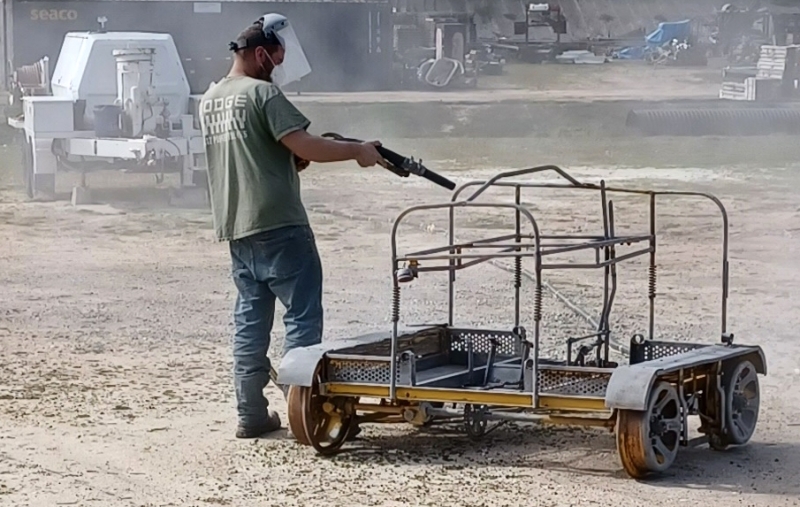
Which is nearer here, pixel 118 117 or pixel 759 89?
pixel 118 117

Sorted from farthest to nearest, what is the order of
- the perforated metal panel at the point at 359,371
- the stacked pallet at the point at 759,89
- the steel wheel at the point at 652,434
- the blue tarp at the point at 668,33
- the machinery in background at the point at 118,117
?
the blue tarp at the point at 668,33 < the stacked pallet at the point at 759,89 < the machinery in background at the point at 118,117 < the perforated metal panel at the point at 359,371 < the steel wheel at the point at 652,434

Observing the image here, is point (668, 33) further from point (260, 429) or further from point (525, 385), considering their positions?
point (525, 385)

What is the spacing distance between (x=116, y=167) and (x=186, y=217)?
6.10 ft

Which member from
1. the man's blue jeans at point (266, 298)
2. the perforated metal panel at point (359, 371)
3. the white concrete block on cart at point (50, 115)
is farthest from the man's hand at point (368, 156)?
the white concrete block on cart at point (50, 115)

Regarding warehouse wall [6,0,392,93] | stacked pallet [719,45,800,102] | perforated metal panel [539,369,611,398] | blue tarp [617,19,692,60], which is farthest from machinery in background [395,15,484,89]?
perforated metal panel [539,369,611,398]

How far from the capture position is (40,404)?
24.2ft

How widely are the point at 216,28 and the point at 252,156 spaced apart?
2438 centimetres

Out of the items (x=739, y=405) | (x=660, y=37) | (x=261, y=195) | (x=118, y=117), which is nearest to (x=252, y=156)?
(x=261, y=195)

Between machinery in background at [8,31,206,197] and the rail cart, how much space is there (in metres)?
8.68

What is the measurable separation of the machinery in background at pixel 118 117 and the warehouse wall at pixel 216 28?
13.3 meters

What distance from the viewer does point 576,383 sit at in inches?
237

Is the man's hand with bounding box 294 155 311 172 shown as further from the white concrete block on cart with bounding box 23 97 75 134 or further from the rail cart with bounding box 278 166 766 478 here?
the white concrete block on cart with bounding box 23 97 75 134

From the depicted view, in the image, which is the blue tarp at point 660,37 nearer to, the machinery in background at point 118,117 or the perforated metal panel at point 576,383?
the machinery in background at point 118,117

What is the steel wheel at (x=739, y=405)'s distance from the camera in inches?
251
